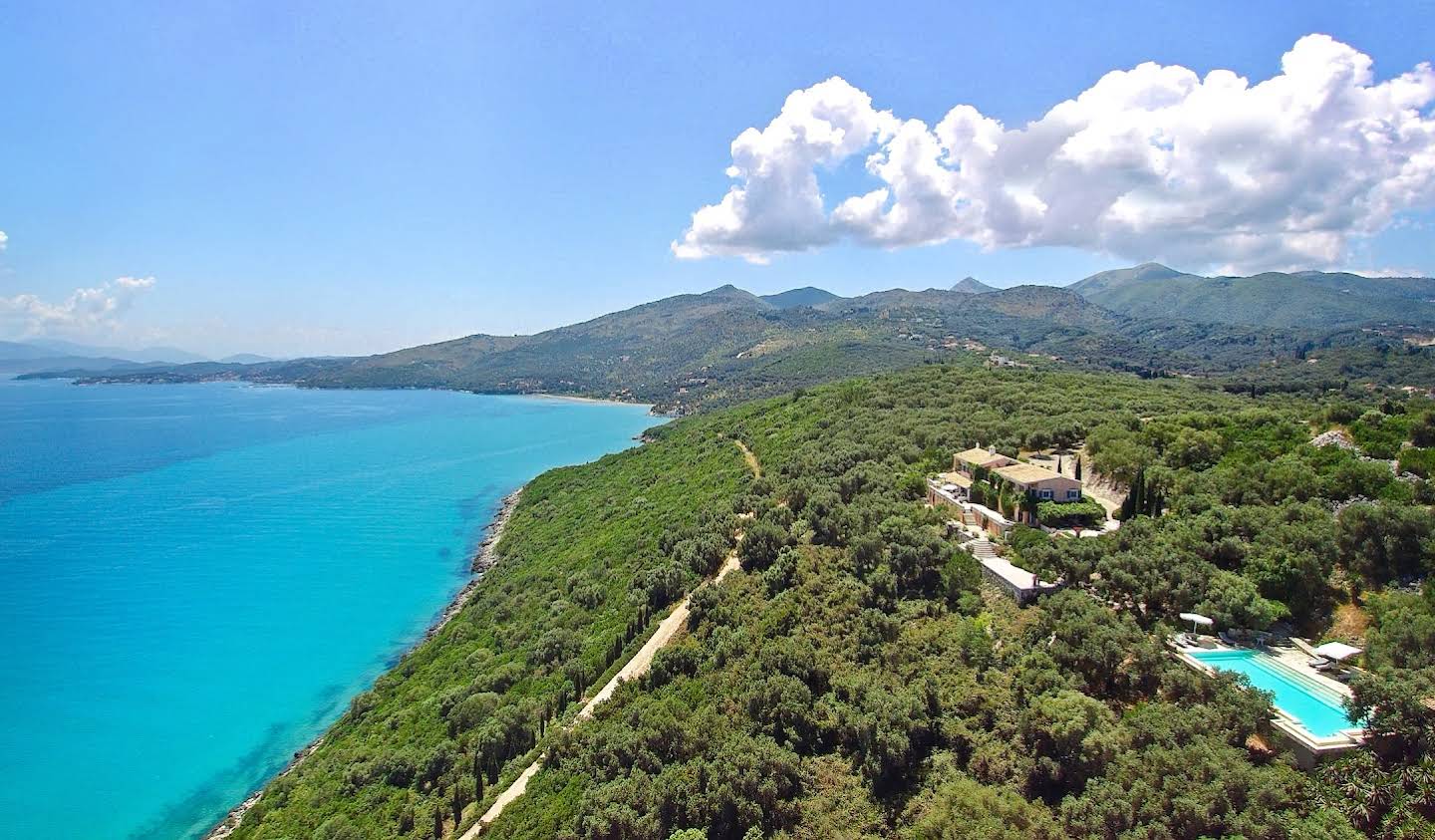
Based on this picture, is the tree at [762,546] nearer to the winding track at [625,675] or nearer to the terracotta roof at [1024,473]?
the winding track at [625,675]

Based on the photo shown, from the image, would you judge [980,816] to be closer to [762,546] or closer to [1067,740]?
[1067,740]

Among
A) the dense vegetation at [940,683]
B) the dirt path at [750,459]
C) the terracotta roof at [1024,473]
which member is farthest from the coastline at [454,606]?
the terracotta roof at [1024,473]

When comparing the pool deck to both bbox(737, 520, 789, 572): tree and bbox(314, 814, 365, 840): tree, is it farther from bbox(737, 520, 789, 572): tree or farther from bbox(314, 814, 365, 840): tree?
bbox(314, 814, 365, 840): tree

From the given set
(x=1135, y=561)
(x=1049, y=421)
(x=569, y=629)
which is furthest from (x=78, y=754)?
(x=1049, y=421)

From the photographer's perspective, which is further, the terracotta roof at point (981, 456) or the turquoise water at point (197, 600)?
the terracotta roof at point (981, 456)

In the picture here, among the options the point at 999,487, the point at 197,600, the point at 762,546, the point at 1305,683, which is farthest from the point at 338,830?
the point at 197,600

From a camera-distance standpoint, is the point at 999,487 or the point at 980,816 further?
the point at 999,487
